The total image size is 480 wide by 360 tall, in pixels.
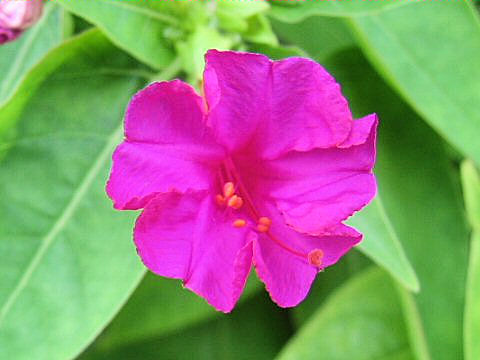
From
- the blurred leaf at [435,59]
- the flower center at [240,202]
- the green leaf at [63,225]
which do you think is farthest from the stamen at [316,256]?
the blurred leaf at [435,59]

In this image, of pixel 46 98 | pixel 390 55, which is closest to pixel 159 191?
pixel 46 98

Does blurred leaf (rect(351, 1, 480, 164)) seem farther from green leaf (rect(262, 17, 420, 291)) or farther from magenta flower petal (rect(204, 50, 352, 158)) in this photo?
magenta flower petal (rect(204, 50, 352, 158))

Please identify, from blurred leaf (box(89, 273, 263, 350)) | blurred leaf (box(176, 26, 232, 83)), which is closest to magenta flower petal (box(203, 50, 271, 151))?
blurred leaf (box(176, 26, 232, 83))

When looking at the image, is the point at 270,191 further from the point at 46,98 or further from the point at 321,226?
the point at 46,98

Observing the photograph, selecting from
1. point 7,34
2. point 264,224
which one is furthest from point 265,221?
point 7,34

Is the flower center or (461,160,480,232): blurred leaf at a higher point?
the flower center

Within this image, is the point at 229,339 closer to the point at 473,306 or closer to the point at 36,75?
the point at 473,306

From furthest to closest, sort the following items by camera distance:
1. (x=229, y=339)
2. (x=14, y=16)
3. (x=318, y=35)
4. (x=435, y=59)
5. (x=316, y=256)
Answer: (x=229, y=339), (x=318, y=35), (x=435, y=59), (x=14, y=16), (x=316, y=256)
